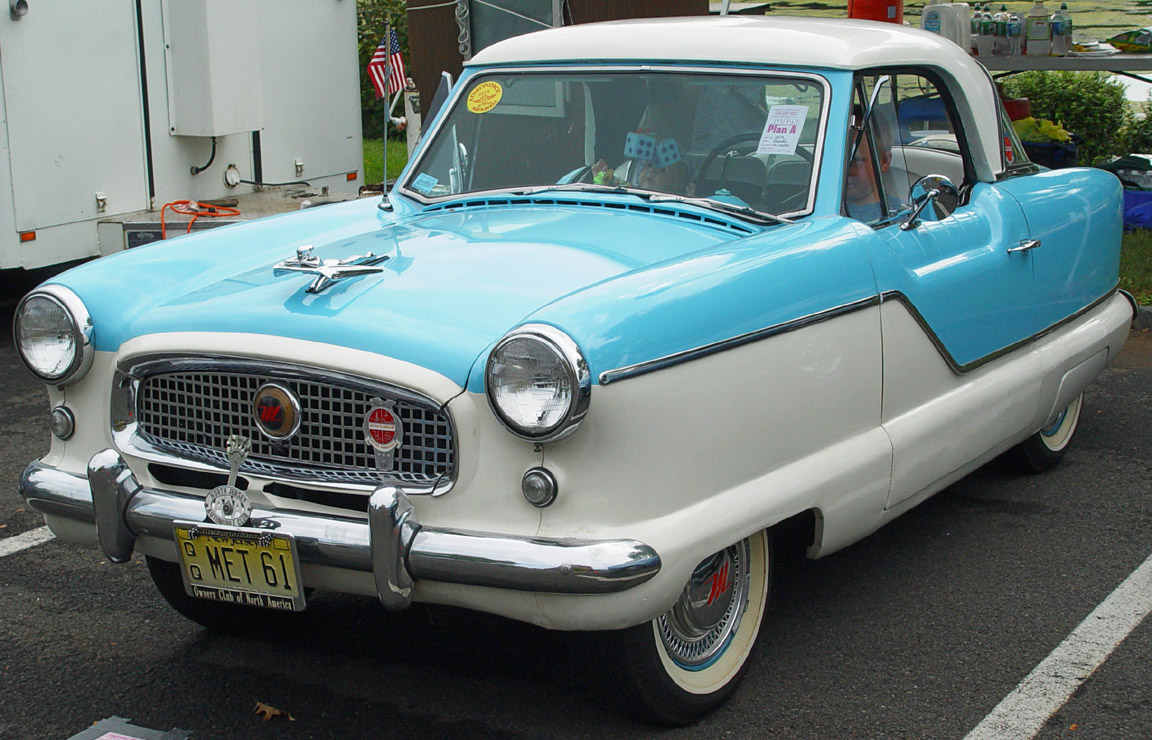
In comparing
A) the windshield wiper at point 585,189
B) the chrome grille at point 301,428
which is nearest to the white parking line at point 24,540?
the chrome grille at point 301,428

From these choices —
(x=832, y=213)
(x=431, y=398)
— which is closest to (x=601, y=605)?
(x=431, y=398)

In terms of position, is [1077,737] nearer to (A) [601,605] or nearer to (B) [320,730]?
(A) [601,605]

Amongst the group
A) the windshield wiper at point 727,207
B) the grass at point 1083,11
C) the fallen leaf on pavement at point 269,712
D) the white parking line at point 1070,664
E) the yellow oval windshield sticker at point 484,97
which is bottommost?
the fallen leaf on pavement at point 269,712

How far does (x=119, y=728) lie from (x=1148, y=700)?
8.48ft

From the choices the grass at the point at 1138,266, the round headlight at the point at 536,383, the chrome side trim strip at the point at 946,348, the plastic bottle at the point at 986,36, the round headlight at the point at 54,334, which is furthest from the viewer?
the plastic bottle at the point at 986,36

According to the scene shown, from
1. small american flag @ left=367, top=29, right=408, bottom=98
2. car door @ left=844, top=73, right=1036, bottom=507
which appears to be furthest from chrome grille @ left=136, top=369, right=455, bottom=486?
small american flag @ left=367, top=29, right=408, bottom=98

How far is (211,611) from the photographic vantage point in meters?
3.63

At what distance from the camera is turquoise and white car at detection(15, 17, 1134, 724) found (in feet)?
8.87

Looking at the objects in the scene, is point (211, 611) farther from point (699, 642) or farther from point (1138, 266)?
point (1138, 266)

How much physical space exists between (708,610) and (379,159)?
11348 millimetres

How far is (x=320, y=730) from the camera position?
10.3ft

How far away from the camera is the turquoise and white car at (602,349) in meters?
2.70

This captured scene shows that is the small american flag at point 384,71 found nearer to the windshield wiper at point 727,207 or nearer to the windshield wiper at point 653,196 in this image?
the windshield wiper at point 653,196

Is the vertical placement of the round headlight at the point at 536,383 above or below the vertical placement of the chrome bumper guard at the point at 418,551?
above
